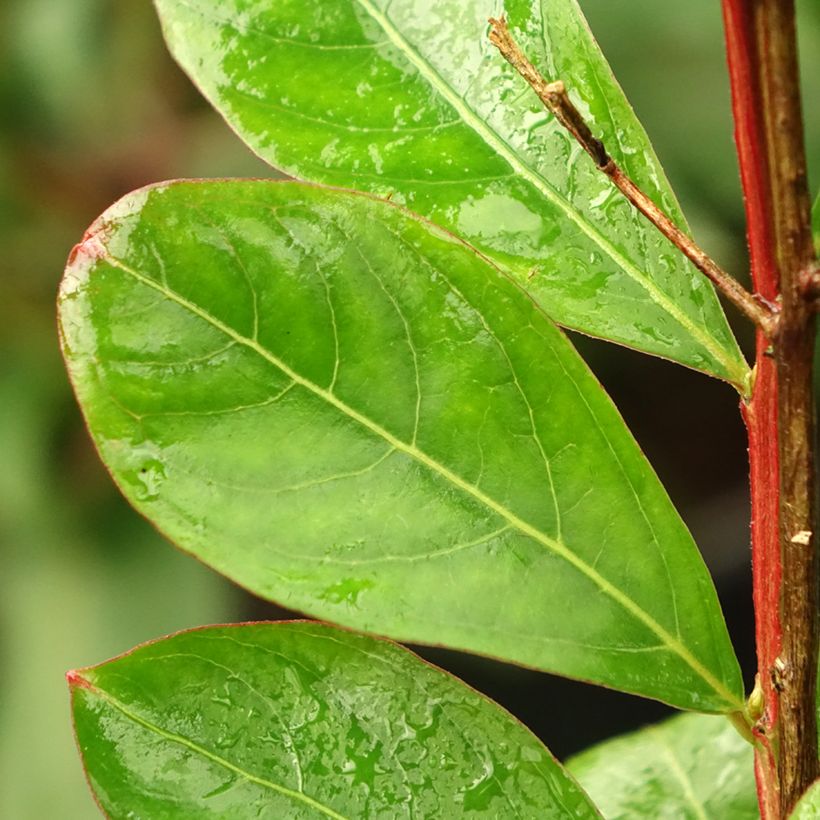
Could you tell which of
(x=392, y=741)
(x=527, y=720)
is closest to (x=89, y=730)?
(x=392, y=741)

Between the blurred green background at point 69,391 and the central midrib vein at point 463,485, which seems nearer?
the central midrib vein at point 463,485

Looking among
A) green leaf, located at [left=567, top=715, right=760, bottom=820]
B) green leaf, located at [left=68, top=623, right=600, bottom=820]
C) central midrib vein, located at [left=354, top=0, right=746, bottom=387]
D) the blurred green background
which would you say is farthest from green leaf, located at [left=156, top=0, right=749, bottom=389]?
the blurred green background

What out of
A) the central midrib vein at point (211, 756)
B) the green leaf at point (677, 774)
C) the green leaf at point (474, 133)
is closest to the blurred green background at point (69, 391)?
the green leaf at point (677, 774)

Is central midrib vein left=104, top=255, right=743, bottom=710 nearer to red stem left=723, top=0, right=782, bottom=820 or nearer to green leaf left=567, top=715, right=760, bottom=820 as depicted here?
red stem left=723, top=0, right=782, bottom=820

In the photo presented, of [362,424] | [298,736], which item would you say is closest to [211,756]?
[298,736]

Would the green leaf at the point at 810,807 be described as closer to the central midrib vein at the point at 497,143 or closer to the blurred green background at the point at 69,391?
the central midrib vein at the point at 497,143

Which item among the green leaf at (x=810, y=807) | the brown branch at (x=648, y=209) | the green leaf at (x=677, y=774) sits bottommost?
the green leaf at (x=677, y=774)
